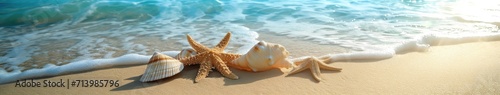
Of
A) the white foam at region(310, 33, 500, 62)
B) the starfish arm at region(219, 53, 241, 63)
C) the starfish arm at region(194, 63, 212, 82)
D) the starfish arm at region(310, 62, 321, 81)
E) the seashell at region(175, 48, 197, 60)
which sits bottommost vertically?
the white foam at region(310, 33, 500, 62)

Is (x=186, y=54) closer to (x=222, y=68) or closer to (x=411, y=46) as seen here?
(x=222, y=68)

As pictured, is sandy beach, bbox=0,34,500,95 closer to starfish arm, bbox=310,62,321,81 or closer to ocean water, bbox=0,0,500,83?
starfish arm, bbox=310,62,321,81

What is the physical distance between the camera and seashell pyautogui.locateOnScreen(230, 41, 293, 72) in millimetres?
3123

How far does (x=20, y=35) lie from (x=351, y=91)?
6.48 metres

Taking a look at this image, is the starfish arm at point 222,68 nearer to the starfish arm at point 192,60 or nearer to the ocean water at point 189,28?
the starfish arm at point 192,60

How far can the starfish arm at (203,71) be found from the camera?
3.18 meters

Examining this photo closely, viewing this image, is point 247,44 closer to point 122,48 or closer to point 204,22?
point 122,48

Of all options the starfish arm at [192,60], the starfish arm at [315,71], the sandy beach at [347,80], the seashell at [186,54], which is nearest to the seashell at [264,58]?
the sandy beach at [347,80]

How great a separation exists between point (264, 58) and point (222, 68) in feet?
1.44

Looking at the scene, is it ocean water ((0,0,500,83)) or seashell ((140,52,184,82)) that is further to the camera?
ocean water ((0,0,500,83))

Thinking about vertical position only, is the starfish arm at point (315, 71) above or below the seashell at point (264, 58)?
below

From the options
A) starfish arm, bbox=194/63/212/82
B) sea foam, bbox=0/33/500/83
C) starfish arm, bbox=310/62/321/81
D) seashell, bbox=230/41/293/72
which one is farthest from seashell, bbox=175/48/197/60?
starfish arm, bbox=310/62/321/81

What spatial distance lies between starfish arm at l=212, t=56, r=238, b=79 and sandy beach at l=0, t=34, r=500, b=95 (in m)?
0.05

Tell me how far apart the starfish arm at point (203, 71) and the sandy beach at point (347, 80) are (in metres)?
0.05
